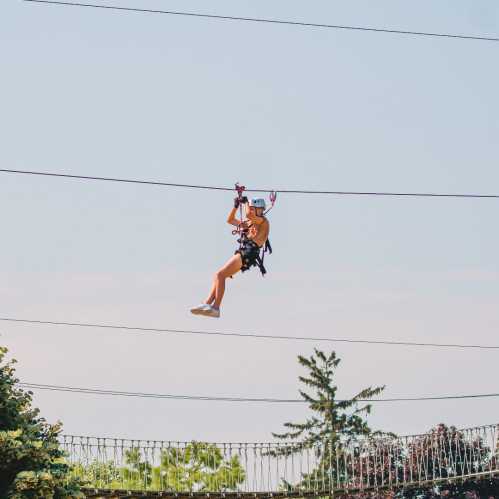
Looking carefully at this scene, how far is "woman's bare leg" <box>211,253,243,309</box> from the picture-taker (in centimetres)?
1727

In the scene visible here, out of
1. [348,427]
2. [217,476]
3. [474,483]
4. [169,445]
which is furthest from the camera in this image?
[348,427]

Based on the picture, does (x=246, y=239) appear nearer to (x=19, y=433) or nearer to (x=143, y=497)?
(x=19, y=433)

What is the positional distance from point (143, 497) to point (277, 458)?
3.23 metres

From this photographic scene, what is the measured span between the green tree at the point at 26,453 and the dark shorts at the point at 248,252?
4999mm

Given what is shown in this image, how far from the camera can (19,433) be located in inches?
770

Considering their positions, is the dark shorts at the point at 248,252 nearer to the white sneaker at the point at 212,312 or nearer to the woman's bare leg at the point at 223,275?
the woman's bare leg at the point at 223,275

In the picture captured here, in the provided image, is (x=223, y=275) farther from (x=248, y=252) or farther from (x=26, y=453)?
(x=26, y=453)

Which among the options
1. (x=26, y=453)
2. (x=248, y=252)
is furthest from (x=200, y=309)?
(x=26, y=453)

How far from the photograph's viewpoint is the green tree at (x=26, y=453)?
64.0 feet

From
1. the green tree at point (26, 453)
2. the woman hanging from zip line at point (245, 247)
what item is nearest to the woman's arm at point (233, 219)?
the woman hanging from zip line at point (245, 247)

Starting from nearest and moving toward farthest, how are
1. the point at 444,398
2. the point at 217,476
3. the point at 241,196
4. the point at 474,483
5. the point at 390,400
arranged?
the point at 241,196, the point at 444,398, the point at 390,400, the point at 474,483, the point at 217,476

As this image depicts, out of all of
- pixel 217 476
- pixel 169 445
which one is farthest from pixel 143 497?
pixel 217 476

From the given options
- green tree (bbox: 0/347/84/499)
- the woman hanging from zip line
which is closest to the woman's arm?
the woman hanging from zip line

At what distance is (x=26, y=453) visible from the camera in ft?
64.7
